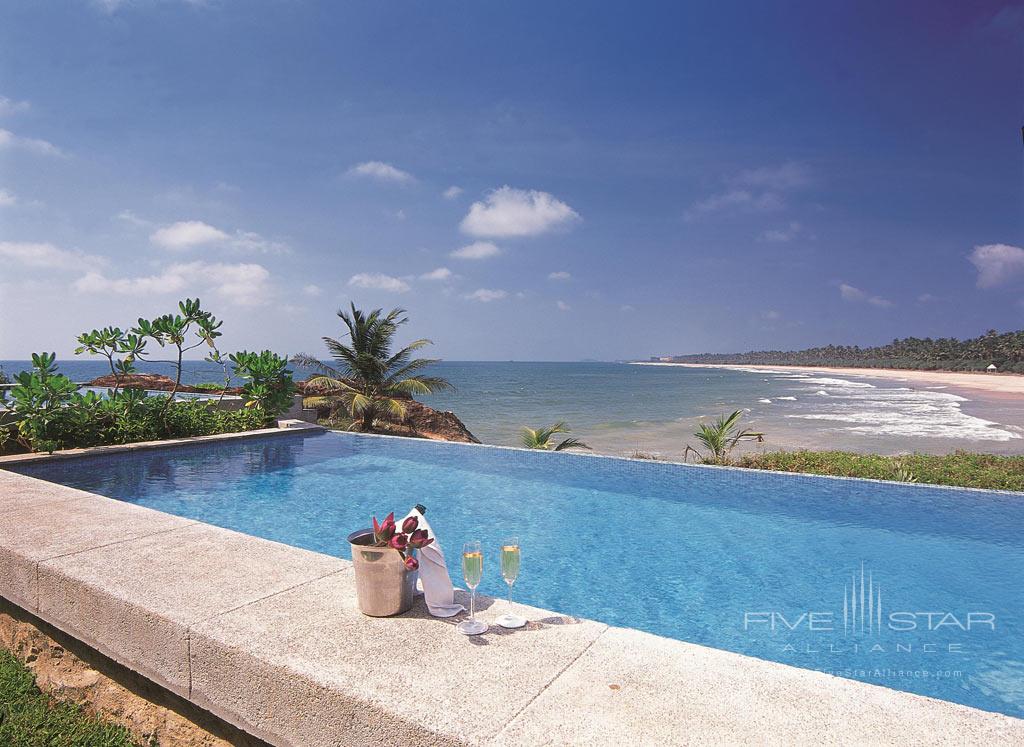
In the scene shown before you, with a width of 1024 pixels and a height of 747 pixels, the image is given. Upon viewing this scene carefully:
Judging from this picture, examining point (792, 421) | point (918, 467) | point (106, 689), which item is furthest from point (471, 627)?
point (792, 421)

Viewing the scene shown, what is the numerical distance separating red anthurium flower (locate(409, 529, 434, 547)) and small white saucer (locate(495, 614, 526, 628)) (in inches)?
17.9

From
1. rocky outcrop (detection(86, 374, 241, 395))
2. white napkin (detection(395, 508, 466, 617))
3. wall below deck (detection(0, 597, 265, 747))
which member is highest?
rocky outcrop (detection(86, 374, 241, 395))

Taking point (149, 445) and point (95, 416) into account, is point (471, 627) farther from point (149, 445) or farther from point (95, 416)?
point (95, 416)

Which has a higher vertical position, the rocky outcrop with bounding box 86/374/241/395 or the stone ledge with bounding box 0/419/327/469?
the rocky outcrop with bounding box 86/374/241/395

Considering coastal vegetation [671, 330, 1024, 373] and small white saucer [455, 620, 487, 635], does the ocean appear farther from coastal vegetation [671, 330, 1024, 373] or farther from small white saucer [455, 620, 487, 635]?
coastal vegetation [671, 330, 1024, 373]

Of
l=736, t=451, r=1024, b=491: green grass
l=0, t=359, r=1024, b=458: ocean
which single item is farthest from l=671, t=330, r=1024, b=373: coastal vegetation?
l=736, t=451, r=1024, b=491: green grass

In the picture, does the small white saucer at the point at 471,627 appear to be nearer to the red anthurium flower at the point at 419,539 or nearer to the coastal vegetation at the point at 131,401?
the red anthurium flower at the point at 419,539

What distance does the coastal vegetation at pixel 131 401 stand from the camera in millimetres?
8405

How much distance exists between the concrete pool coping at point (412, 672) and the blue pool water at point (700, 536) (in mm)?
2419

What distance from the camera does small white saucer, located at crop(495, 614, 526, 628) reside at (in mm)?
2479

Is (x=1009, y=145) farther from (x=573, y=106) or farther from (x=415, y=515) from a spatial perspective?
(x=415, y=515)

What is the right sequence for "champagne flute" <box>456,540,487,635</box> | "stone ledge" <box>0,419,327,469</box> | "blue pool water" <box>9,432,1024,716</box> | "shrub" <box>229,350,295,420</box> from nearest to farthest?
"champagne flute" <box>456,540,487,635</box>
"blue pool water" <box>9,432,1024,716</box>
"stone ledge" <box>0,419,327,469</box>
"shrub" <box>229,350,295,420</box>

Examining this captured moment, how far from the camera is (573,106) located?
70.8 ft

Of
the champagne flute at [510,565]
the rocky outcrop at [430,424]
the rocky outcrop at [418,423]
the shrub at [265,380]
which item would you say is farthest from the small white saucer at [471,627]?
the rocky outcrop at [430,424]
